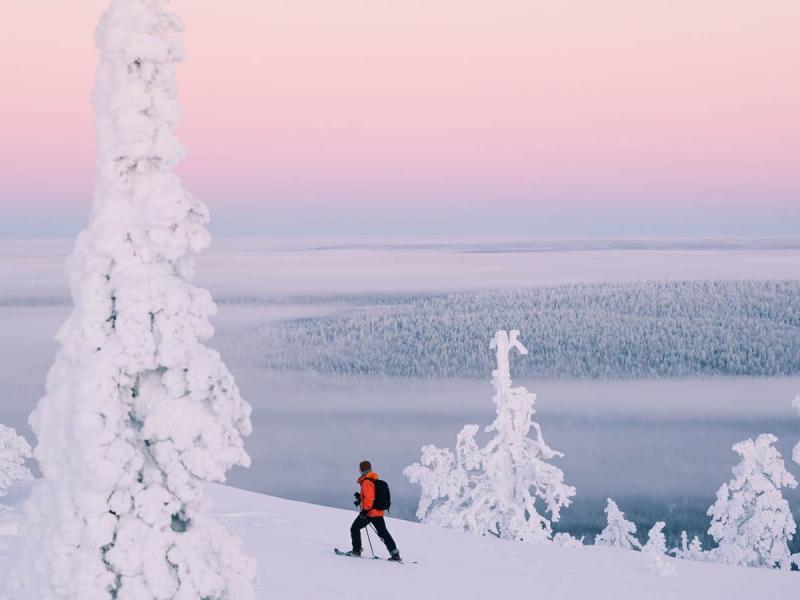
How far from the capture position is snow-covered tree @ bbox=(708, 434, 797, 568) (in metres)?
32.1

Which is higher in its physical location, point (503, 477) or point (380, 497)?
point (503, 477)

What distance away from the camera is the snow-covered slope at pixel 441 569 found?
52.6ft

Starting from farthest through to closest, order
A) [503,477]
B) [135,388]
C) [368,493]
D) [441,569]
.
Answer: [503,477] < [441,569] < [368,493] < [135,388]

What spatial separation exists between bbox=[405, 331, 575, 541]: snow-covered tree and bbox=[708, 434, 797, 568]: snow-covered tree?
17.1ft

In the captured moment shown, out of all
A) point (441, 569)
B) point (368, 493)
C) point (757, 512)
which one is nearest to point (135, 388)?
point (368, 493)

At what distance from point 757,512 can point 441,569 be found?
58.2 ft

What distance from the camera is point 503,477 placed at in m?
31.5

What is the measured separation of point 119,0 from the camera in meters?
10.5

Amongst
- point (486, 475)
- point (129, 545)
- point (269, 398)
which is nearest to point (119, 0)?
point (129, 545)

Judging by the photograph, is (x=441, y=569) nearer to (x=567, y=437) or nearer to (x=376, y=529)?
(x=376, y=529)

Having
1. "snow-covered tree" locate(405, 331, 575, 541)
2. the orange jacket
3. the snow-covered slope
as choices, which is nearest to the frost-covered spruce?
the snow-covered slope

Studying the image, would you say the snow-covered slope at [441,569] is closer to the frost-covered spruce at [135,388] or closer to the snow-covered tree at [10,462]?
the snow-covered tree at [10,462]

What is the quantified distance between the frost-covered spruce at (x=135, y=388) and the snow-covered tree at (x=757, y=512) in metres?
25.0

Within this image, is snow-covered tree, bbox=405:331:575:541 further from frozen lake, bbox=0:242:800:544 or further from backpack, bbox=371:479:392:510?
frozen lake, bbox=0:242:800:544
